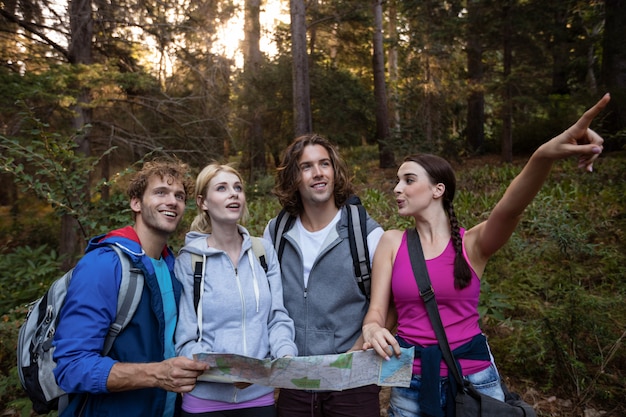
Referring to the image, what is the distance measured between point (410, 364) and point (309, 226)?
114cm

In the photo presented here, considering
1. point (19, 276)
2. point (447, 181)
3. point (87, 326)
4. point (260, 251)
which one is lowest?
point (19, 276)

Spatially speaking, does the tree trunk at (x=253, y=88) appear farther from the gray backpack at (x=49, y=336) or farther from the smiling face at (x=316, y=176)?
the gray backpack at (x=49, y=336)

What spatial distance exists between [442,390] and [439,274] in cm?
61

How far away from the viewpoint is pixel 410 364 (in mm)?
2104

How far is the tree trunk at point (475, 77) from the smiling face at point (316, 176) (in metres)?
9.80

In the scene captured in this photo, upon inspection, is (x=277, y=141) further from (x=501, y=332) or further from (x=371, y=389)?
(x=371, y=389)

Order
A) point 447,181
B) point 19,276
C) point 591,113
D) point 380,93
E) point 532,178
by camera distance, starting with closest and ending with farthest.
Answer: point 591,113 → point 532,178 → point 447,181 → point 19,276 → point 380,93

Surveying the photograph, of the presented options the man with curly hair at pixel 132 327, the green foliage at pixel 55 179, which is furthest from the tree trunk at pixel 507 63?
the man with curly hair at pixel 132 327

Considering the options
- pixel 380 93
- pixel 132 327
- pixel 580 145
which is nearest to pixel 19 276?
pixel 132 327

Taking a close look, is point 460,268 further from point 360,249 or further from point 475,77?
point 475,77

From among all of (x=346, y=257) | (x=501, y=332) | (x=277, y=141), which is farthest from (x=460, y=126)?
(x=346, y=257)

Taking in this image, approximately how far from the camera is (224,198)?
2.60 m

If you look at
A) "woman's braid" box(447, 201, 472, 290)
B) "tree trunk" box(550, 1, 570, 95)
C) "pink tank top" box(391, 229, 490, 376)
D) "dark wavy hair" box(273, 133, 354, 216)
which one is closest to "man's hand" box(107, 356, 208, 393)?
"pink tank top" box(391, 229, 490, 376)

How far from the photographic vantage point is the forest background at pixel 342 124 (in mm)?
3982
